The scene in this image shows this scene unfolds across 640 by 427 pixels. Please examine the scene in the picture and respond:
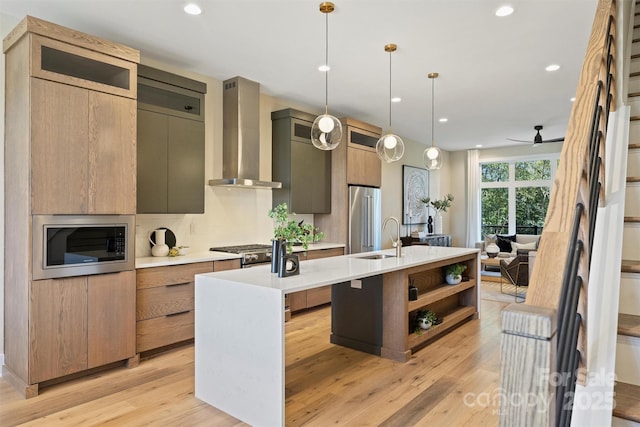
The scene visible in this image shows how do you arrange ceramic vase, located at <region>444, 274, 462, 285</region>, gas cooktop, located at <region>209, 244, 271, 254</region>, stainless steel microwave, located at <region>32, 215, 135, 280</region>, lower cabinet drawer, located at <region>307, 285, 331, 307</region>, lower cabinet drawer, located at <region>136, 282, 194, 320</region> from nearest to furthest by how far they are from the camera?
stainless steel microwave, located at <region>32, 215, 135, 280</region>, lower cabinet drawer, located at <region>136, 282, 194, 320</region>, gas cooktop, located at <region>209, 244, 271, 254</region>, ceramic vase, located at <region>444, 274, 462, 285</region>, lower cabinet drawer, located at <region>307, 285, 331, 307</region>

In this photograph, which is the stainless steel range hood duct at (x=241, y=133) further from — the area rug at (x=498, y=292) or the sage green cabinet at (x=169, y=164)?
the area rug at (x=498, y=292)

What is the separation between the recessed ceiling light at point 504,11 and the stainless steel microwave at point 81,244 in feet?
11.1

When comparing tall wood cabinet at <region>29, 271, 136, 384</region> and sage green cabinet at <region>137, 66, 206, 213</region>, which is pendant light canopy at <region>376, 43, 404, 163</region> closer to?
sage green cabinet at <region>137, 66, 206, 213</region>

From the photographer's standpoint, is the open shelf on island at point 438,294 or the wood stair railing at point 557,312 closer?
the wood stair railing at point 557,312

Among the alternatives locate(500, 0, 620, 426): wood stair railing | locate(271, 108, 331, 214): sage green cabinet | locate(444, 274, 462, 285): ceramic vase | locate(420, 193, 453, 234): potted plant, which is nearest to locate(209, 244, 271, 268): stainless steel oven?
locate(271, 108, 331, 214): sage green cabinet

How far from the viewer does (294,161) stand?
5.25 meters

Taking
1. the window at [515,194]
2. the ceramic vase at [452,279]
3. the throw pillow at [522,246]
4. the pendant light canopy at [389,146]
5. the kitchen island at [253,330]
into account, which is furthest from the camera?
the window at [515,194]

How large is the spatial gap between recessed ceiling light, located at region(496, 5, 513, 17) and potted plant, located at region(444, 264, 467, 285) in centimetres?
264

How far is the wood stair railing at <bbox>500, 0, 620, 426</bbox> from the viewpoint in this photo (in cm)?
78

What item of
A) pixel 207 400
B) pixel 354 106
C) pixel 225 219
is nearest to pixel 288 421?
pixel 207 400

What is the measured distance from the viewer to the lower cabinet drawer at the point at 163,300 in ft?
11.2

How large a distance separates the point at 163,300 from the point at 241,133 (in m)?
2.04

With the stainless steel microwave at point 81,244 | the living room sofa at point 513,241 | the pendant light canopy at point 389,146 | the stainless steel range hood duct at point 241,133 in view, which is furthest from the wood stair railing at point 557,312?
the living room sofa at point 513,241

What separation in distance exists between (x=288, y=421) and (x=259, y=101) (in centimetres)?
364
